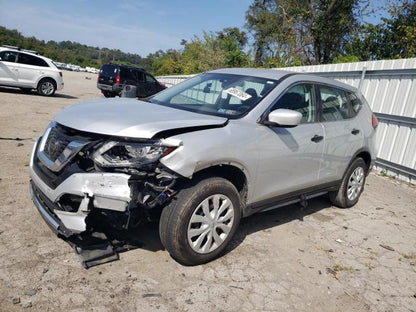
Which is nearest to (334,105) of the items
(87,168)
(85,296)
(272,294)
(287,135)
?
(287,135)

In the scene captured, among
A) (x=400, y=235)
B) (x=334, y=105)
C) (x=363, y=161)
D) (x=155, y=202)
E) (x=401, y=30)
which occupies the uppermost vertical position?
(x=401, y=30)

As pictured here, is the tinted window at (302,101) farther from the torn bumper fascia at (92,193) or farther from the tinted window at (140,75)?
the tinted window at (140,75)

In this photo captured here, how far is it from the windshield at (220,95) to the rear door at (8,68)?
11.2m

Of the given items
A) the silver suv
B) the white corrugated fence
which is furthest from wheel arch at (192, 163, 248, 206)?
the white corrugated fence

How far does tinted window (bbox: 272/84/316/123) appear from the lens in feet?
12.7

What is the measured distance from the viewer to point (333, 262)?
147 inches

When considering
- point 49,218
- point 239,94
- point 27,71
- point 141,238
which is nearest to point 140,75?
point 27,71

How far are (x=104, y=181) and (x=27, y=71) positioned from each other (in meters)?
12.9

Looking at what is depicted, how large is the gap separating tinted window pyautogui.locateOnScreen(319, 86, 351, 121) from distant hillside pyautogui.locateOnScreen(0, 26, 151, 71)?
62.1 metres

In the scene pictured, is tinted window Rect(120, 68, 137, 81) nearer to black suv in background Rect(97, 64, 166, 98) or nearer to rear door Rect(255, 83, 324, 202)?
black suv in background Rect(97, 64, 166, 98)

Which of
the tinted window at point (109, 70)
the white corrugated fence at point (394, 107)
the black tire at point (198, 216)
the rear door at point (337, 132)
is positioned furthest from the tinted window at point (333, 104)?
the tinted window at point (109, 70)

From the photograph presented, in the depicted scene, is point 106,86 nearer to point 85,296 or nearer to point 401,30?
point 401,30

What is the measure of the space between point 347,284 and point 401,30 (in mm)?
15795

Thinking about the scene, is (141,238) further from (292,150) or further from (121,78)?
(121,78)
